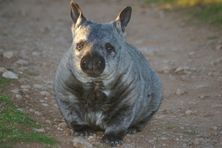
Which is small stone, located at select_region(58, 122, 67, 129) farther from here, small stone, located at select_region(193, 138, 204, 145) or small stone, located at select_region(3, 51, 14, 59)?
small stone, located at select_region(3, 51, 14, 59)

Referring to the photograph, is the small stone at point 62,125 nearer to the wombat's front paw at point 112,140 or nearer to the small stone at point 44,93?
the wombat's front paw at point 112,140

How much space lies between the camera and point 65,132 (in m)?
7.65

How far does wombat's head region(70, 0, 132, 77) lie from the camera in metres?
7.05

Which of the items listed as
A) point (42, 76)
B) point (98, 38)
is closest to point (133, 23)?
point (42, 76)

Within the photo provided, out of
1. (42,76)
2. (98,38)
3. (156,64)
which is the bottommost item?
(156,64)

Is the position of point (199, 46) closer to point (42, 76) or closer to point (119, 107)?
point (42, 76)

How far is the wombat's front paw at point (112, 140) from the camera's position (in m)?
7.43

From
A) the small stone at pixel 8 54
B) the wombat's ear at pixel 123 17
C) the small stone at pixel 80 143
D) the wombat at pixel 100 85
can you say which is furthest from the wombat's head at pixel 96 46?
the small stone at pixel 8 54

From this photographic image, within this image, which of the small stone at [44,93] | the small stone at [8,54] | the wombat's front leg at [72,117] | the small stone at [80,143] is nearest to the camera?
the small stone at [80,143]

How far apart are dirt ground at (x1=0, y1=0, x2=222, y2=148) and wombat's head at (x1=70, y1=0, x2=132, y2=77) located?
816mm

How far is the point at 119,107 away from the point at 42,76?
3.14 metres

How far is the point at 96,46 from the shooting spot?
7.23 m

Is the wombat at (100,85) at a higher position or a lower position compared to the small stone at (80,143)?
higher

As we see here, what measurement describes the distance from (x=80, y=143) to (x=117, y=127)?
0.47 meters
